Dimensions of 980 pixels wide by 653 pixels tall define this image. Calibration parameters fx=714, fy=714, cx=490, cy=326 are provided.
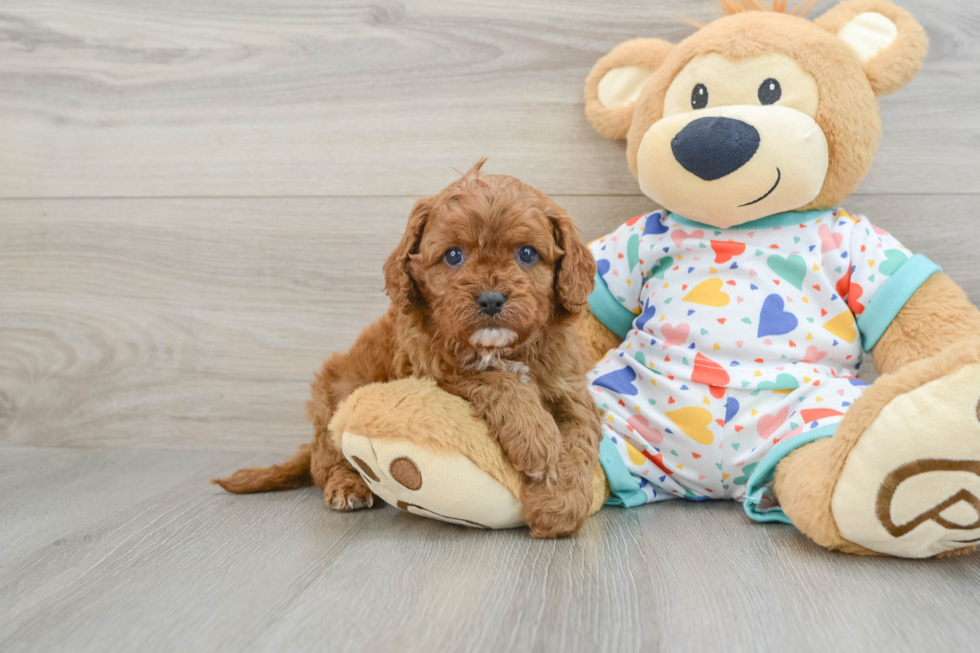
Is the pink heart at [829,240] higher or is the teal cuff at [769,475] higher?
the pink heart at [829,240]

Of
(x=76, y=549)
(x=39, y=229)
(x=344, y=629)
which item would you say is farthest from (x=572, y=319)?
(x=39, y=229)

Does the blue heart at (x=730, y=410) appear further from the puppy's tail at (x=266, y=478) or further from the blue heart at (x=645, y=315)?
the puppy's tail at (x=266, y=478)

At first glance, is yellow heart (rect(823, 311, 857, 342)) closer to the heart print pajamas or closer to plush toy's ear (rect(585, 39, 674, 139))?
the heart print pajamas

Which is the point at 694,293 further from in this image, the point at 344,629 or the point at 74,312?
the point at 74,312

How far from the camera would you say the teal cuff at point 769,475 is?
1.19 metres

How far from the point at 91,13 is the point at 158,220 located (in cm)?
56

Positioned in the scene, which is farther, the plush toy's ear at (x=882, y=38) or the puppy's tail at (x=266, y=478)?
the puppy's tail at (x=266, y=478)

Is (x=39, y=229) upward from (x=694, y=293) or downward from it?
downward

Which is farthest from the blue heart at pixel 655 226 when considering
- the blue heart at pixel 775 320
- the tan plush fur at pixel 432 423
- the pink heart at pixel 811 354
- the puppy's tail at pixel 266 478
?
the puppy's tail at pixel 266 478

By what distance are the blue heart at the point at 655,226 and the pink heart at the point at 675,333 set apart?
207mm

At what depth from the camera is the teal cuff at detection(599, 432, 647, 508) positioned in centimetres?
131

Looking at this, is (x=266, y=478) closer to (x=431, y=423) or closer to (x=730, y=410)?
(x=431, y=423)

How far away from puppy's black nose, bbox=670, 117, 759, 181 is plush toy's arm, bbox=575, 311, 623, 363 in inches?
15.3

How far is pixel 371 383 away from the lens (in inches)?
51.4
